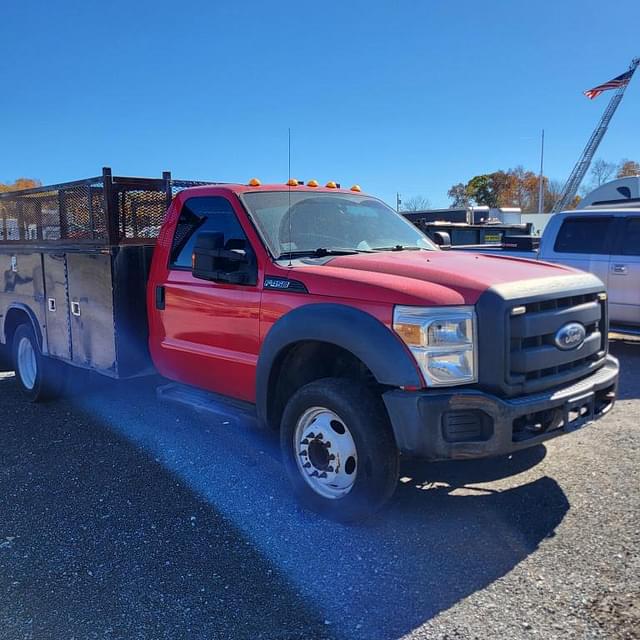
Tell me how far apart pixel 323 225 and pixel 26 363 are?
4.09 m

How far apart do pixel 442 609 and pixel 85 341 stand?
4.00m

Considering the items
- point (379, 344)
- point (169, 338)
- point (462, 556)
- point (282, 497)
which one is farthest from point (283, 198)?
point (462, 556)

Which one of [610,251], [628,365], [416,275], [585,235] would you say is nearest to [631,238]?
[610,251]

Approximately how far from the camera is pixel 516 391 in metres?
3.28

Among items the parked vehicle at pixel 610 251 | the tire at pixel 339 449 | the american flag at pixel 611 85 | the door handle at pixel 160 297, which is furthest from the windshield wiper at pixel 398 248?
the american flag at pixel 611 85

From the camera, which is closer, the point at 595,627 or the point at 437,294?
the point at 595,627

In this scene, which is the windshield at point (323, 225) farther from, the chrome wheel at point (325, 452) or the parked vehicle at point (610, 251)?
the parked vehicle at point (610, 251)

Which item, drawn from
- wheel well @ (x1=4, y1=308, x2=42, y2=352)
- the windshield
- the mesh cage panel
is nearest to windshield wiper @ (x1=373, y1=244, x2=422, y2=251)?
the windshield

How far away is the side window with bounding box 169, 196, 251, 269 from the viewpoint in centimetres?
447

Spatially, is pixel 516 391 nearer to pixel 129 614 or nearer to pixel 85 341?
pixel 129 614

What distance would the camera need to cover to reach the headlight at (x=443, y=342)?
10.5 ft

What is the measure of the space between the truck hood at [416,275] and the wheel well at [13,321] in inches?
157

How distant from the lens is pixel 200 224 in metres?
4.81

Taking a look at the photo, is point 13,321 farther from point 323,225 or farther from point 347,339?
point 347,339
